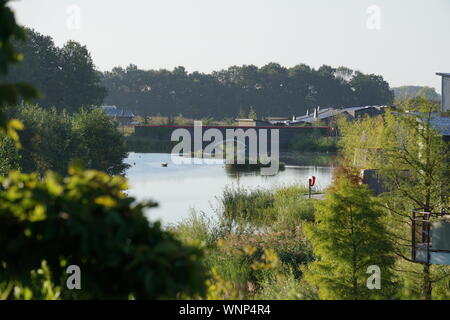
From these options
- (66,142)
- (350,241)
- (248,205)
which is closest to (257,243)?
(350,241)

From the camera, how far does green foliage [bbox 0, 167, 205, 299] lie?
157 inches

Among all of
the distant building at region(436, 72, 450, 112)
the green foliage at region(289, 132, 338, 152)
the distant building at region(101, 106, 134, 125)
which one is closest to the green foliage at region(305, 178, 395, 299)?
the distant building at region(436, 72, 450, 112)

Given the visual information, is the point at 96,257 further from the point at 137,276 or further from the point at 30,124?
the point at 30,124

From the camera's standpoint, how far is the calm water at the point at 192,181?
3055 cm

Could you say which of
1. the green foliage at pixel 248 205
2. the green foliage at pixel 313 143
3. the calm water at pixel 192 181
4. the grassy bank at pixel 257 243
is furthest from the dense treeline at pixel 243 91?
the grassy bank at pixel 257 243

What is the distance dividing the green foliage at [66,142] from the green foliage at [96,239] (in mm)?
28135

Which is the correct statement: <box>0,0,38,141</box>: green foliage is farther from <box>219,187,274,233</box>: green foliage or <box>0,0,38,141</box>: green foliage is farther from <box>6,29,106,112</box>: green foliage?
<box>6,29,106,112</box>: green foliage

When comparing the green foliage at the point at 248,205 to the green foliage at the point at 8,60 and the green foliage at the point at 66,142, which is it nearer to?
the green foliage at the point at 66,142

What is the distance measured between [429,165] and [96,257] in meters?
11.2

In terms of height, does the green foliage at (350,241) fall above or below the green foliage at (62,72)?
below

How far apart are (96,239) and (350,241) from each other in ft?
25.3

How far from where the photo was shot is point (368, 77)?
132 meters

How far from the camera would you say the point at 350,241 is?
11078mm
